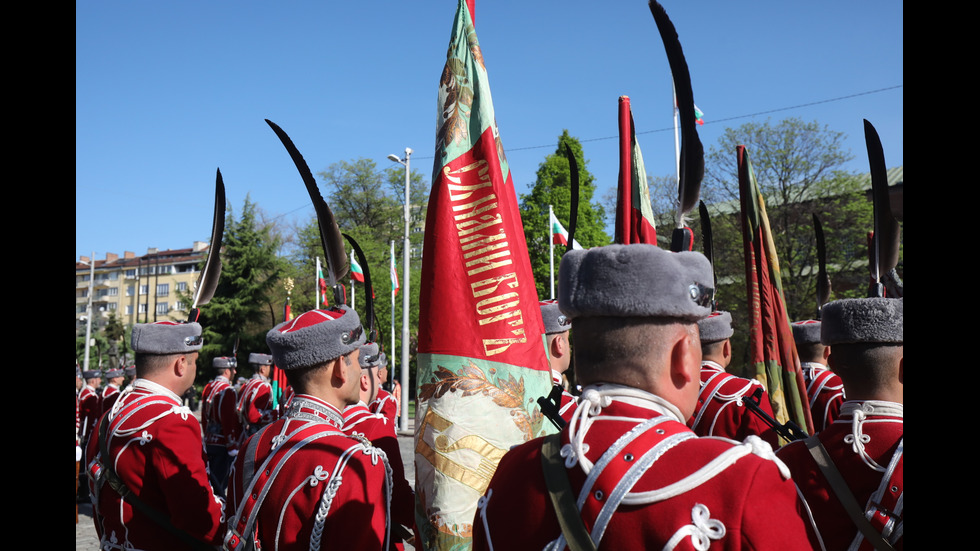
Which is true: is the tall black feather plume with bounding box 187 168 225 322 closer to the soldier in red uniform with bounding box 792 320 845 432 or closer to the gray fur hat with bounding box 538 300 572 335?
the gray fur hat with bounding box 538 300 572 335

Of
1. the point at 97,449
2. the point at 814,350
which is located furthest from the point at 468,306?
the point at 814,350

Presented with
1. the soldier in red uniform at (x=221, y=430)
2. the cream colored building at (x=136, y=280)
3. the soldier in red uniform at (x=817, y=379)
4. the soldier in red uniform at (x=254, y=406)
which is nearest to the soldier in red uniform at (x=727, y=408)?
the soldier in red uniform at (x=817, y=379)

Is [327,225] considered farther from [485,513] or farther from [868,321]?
[868,321]

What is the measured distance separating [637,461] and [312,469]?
1.72 metres

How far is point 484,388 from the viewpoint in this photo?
2.82 m

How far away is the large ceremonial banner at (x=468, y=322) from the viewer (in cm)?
275

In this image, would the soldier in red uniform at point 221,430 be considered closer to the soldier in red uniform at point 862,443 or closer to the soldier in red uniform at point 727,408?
the soldier in red uniform at point 727,408

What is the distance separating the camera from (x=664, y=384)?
197 centimetres

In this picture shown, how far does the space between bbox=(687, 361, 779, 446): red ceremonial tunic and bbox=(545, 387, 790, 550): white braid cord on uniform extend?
11.1 feet

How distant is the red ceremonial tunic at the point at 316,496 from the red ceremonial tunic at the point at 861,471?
1688 millimetres

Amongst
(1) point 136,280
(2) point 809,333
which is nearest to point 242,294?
(2) point 809,333

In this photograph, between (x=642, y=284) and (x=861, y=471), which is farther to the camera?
(x=861, y=471)

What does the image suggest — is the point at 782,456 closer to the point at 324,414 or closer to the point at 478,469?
the point at 478,469

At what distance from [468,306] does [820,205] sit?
96.1ft
